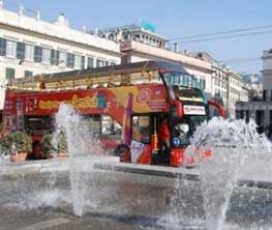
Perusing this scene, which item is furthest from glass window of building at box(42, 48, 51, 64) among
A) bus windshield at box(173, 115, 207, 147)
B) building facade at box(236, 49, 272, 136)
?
bus windshield at box(173, 115, 207, 147)

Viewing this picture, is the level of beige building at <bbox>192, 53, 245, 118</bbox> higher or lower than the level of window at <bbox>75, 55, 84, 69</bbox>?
higher

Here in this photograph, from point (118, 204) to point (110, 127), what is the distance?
1012 centimetres

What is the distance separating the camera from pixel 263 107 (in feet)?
276

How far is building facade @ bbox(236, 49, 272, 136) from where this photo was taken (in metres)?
82.8

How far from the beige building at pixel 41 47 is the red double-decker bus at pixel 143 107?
25.1 m

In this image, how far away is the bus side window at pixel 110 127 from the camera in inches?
820

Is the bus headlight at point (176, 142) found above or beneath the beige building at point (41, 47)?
beneath

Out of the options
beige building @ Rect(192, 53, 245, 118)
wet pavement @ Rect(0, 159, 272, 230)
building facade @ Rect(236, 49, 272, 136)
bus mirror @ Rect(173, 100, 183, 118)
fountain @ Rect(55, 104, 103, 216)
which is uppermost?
beige building @ Rect(192, 53, 245, 118)

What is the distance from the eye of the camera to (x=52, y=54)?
184 feet

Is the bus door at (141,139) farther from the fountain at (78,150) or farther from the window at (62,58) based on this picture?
the window at (62,58)

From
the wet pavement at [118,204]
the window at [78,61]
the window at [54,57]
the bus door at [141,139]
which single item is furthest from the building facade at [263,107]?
the wet pavement at [118,204]

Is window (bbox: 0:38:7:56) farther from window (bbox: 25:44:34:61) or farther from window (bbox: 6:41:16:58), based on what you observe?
window (bbox: 25:44:34:61)

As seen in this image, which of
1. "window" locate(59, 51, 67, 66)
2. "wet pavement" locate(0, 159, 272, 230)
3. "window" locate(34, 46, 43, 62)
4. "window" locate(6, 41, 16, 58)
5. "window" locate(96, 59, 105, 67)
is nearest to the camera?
"wet pavement" locate(0, 159, 272, 230)

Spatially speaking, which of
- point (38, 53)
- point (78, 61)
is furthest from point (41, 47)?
point (78, 61)
